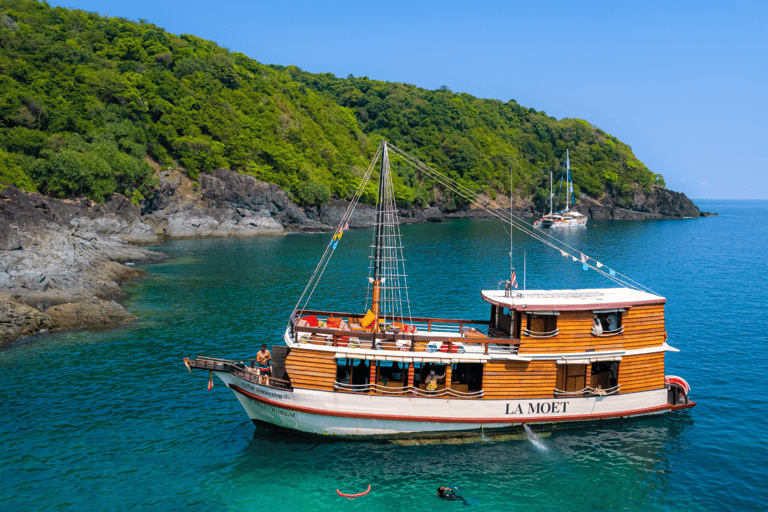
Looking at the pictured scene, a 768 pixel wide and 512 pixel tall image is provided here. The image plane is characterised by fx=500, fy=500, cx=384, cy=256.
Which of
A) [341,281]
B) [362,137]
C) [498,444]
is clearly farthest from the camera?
[362,137]

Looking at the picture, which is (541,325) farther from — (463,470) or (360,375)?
(360,375)

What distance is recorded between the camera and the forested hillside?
85438 millimetres

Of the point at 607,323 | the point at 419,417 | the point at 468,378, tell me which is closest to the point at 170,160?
the point at 468,378

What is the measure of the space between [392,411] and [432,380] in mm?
2051

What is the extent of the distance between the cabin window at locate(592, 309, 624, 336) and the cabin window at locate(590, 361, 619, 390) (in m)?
1.48

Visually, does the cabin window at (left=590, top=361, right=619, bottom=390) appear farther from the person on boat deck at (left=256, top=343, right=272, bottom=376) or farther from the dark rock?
the dark rock

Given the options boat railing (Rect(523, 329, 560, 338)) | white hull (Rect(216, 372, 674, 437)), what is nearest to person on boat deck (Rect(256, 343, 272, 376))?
white hull (Rect(216, 372, 674, 437))

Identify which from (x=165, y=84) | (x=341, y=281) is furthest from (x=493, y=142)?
(x=341, y=281)

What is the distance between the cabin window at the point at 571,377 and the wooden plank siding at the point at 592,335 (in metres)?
0.80

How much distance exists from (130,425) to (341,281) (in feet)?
106

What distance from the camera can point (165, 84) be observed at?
109312 mm

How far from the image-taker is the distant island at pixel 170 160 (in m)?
47.2

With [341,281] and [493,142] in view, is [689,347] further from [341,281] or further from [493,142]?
[493,142]

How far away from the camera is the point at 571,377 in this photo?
2125 centimetres
